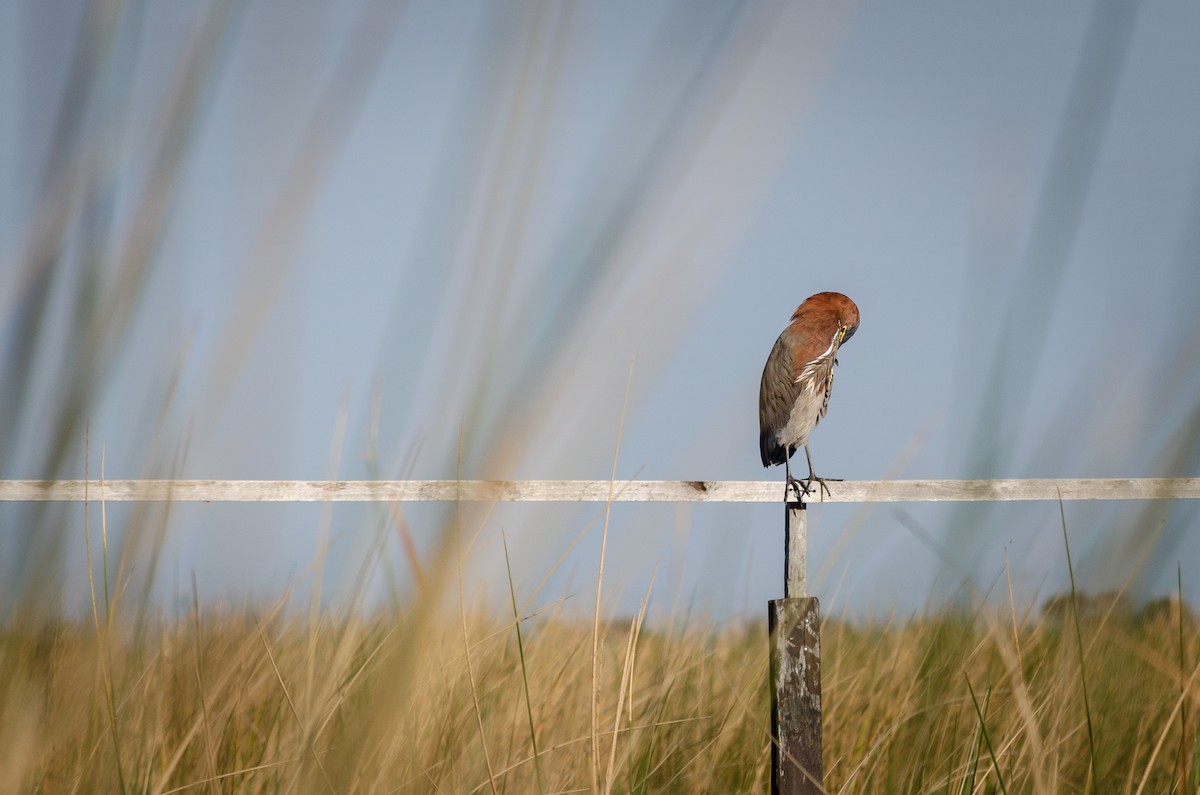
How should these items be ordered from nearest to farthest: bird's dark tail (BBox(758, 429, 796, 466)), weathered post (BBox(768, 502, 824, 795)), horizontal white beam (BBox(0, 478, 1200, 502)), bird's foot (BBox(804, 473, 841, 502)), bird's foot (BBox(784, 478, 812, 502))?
horizontal white beam (BBox(0, 478, 1200, 502)) → weathered post (BBox(768, 502, 824, 795)) → bird's foot (BBox(784, 478, 812, 502)) → bird's foot (BBox(804, 473, 841, 502)) → bird's dark tail (BBox(758, 429, 796, 466))

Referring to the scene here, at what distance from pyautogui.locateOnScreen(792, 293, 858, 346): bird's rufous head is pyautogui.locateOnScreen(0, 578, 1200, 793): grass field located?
1.23 meters

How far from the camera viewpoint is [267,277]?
39cm

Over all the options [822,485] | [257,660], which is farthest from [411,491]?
[822,485]

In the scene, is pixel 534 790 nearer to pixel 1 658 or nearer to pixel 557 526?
pixel 1 658

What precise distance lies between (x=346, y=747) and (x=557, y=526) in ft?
0.57

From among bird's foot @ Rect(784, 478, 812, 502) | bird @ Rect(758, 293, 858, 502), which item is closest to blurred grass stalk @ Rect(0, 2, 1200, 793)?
bird's foot @ Rect(784, 478, 812, 502)

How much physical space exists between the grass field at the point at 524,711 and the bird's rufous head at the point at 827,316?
1.23 meters

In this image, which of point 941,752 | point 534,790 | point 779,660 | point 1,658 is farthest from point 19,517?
point 779,660

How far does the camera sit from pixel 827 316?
3.78 metres

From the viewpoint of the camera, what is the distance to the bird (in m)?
3.77

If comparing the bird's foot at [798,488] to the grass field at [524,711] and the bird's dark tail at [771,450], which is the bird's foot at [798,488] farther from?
the bird's dark tail at [771,450]

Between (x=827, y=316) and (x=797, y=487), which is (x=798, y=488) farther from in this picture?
(x=827, y=316)

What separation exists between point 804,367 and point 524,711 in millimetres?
2096

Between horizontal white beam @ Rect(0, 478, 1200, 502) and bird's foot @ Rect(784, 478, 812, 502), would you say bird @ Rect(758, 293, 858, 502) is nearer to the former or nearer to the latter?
bird's foot @ Rect(784, 478, 812, 502)
